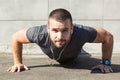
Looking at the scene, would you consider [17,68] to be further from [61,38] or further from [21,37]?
[61,38]

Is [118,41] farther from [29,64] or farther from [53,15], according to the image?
[53,15]

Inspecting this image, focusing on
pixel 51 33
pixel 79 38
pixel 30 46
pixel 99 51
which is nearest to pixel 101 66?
pixel 79 38

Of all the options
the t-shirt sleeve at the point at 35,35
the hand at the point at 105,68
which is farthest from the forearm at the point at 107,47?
the t-shirt sleeve at the point at 35,35

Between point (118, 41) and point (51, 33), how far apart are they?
1922 millimetres

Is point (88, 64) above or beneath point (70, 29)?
beneath

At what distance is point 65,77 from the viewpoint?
12.1 ft

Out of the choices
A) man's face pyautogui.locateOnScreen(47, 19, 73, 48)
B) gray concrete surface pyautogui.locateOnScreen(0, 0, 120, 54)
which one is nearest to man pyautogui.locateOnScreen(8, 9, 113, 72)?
man's face pyautogui.locateOnScreen(47, 19, 73, 48)

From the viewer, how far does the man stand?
139 inches

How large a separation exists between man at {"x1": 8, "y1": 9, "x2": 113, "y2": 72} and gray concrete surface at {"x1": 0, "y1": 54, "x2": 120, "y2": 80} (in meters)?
0.11

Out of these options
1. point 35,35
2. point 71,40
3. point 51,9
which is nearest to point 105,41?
point 71,40

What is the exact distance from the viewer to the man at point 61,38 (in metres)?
3.54

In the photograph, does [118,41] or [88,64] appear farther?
[118,41]

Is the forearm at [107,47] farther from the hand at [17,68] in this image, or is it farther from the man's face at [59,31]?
the hand at [17,68]

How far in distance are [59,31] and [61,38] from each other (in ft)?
0.22
